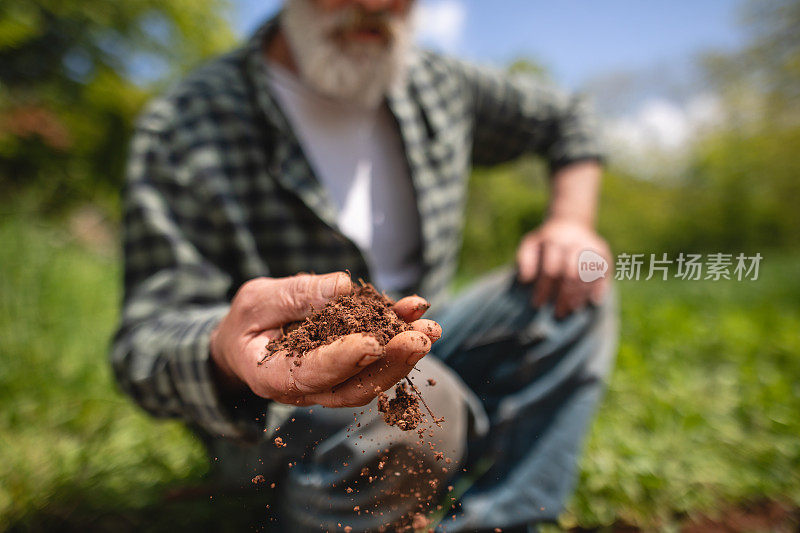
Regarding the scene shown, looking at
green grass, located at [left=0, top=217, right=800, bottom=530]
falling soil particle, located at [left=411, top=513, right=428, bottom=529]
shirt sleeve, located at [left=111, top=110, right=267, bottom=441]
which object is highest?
shirt sleeve, located at [left=111, top=110, right=267, bottom=441]

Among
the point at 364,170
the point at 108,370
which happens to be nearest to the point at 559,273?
the point at 364,170

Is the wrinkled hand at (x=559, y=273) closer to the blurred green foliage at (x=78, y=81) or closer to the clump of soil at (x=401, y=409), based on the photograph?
the clump of soil at (x=401, y=409)

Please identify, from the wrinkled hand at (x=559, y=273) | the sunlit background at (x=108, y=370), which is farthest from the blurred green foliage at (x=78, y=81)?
the wrinkled hand at (x=559, y=273)

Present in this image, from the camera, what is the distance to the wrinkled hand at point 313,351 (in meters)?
0.51

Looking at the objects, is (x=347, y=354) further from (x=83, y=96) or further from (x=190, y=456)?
(x=83, y=96)

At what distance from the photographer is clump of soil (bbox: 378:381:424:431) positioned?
0.56 m

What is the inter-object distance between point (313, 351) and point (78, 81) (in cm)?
Result: 532

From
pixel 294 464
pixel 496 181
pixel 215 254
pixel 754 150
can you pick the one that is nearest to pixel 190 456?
pixel 215 254

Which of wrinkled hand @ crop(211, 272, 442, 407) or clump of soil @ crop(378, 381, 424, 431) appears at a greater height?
wrinkled hand @ crop(211, 272, 442, 407)

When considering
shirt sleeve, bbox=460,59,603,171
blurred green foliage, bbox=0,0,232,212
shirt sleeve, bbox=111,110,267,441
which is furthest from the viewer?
blurred green foliage, bbox=0,0,232,212

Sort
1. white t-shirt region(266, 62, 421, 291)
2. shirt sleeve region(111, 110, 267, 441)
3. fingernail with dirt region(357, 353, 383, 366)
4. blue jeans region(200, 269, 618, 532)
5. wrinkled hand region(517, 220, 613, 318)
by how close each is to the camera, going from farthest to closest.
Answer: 1. white t-shirt region(266, 62, 421, 291)
2. wrinkled hand region(517, 220, 613, 318)
3. shirt sleeve region(111, 110, 267, 441)
4. blue jeans region(200, 269, 618, 532)
5. fingernail with dirt region(357, 353, 383, 366)

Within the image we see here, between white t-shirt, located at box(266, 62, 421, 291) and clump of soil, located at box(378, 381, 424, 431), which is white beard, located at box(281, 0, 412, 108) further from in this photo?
clump of soil, located at box(378, 381, 424, 431)

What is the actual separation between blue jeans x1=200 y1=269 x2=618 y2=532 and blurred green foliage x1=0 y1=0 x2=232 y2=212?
7.94ft

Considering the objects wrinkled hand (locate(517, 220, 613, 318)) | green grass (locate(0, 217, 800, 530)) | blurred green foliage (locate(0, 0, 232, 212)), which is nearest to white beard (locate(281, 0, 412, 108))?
wrinkled hand (locate(517, 220, 613, 318))
